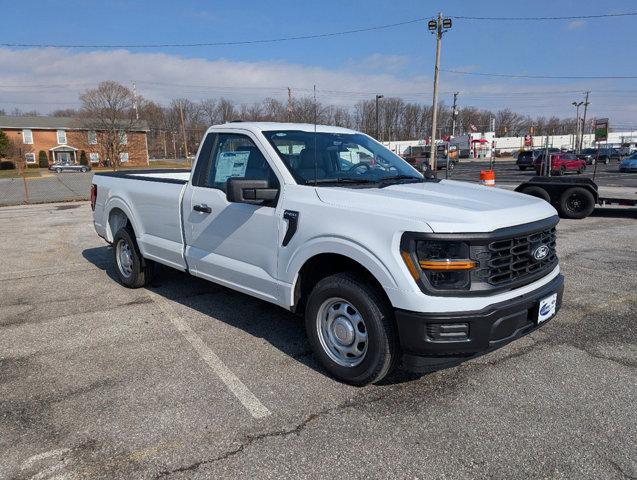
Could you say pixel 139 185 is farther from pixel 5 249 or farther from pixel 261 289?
pixel 5 249

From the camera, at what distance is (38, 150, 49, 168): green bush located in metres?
67.2

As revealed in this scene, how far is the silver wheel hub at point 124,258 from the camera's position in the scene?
20.3 ft

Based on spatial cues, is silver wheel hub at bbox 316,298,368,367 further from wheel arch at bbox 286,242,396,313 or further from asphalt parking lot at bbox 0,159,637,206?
asphalt parking lot at bbox 0,159,637,206

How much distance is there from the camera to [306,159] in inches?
166

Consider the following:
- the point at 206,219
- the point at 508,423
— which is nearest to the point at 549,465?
the point at 508,423

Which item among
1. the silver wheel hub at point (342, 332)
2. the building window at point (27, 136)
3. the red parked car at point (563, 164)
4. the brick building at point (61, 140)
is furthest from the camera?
the building window at point (27, 136)

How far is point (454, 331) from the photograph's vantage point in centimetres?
305

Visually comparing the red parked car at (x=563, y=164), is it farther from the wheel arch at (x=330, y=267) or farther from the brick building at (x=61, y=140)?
the brick building at (x=61, y=140)

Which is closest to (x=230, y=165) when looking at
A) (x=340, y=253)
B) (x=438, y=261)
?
(x=340, y=253)

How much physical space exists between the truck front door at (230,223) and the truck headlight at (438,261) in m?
1.29

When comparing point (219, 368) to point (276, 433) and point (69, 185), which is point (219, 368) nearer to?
point (276, 433)

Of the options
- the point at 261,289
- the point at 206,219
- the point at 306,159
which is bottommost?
the point at 261,289

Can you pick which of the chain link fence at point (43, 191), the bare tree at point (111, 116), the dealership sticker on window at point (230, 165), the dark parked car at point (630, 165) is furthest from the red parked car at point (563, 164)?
the bare tree at point (111, 116)

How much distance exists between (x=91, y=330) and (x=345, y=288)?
2.85 meters
